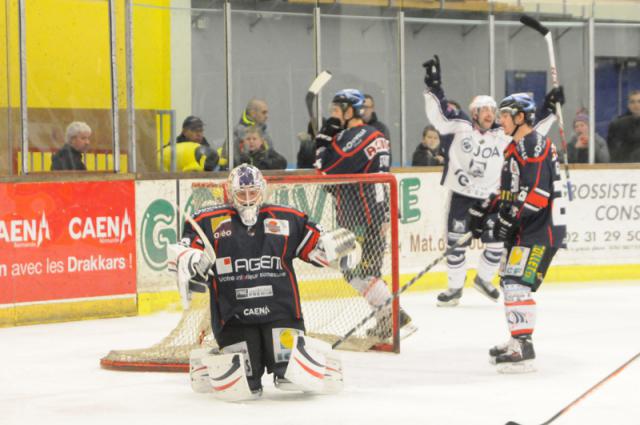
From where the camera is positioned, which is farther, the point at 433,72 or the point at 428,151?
the point at 428,151

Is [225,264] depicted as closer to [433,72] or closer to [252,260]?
[252,260]

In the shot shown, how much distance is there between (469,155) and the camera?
31.1 feet

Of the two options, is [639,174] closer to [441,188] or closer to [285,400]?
[441,188]

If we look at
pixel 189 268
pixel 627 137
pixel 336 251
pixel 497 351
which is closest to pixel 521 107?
pixel 497 351

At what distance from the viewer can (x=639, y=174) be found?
451 inches

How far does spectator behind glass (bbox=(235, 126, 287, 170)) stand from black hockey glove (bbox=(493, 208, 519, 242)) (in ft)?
12.4

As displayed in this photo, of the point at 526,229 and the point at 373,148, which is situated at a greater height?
the point at 373,148

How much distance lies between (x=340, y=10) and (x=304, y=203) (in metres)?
3.09

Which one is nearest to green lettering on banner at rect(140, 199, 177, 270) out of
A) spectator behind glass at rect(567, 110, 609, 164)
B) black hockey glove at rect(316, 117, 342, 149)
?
black hockey glove at rect(316, 117, 342, 149)

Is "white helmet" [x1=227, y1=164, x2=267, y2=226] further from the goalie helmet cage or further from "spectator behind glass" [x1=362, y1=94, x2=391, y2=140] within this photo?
"spectator behind glass" [x1=362, y1=94, x2=391, y2=140]

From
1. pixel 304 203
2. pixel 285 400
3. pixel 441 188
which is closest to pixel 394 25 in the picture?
pixel 441 188

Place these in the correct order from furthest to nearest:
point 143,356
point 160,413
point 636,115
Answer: point 636,115 < point 143,356 < point 160,413

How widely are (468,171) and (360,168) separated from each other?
184 cm

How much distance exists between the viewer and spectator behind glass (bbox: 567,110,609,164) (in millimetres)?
11781
